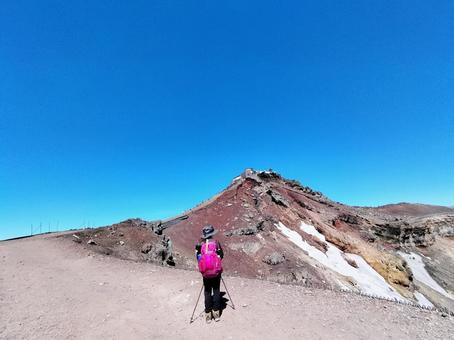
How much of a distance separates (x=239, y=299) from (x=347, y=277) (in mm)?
21198

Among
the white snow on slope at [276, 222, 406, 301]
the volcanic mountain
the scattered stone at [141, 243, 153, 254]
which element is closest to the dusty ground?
the volcanic mountain

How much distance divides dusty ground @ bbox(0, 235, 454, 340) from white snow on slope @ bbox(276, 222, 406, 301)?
1903cm

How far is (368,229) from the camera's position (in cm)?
4641

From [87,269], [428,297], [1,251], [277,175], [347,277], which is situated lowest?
[428,297]

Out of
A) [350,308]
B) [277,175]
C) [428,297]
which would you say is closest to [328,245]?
[428,297]

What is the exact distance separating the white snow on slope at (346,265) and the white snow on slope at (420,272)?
1062 centimetres

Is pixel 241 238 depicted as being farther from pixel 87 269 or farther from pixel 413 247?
pixel 413 247

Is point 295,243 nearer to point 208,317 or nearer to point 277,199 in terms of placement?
point 277,199

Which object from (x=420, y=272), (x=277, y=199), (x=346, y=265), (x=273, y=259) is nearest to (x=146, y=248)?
(x=273, y=259)

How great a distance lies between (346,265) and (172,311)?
84.9 ft

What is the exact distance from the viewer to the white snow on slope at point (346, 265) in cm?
2775

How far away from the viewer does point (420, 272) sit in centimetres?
4203

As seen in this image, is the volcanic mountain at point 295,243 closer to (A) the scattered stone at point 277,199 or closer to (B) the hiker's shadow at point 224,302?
(A) the scattered stone at point 277,199

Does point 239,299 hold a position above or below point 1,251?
below
